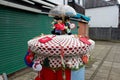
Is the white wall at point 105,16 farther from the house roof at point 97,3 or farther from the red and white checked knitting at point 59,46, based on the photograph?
the red and white checked knitting at point 59,46

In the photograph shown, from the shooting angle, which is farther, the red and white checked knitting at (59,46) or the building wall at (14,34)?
the building wall at (14,34)

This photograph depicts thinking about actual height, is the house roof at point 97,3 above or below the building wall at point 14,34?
above

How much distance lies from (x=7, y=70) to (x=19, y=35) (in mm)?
1177

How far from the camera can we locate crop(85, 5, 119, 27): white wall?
21422mm

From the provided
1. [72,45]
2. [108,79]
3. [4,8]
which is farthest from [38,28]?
[72,45]

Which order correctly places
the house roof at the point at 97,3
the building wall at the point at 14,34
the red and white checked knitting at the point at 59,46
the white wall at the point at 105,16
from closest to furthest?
the red and white checked knitting at the point at 59,46, the building wall at the point at 14,34, the white wall at the point at 105,16, the house roof at the point at 97,3

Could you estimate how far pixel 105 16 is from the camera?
22359 millimetres

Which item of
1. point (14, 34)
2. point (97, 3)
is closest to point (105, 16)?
point (97, 3)

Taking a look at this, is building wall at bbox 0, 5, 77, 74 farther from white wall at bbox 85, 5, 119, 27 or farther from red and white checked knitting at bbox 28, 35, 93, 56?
white wall at bbox 85, 5, 119, 27

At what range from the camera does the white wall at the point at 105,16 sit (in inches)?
843

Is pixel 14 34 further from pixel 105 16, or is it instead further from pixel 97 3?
pixel 97 3

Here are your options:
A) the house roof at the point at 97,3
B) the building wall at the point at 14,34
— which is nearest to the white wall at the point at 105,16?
the house roof at the point at 97,3

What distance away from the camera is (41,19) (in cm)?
653

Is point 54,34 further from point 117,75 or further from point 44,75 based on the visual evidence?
point 117,75
